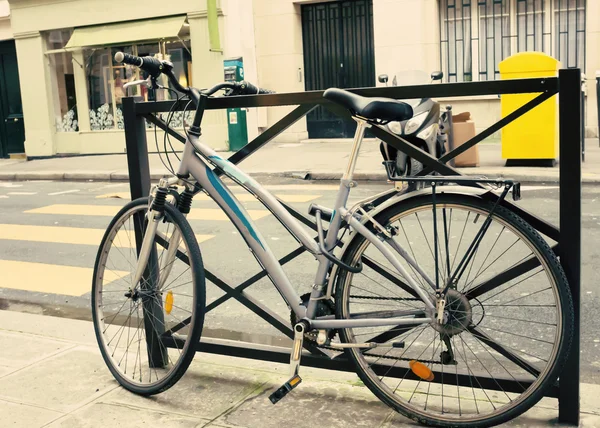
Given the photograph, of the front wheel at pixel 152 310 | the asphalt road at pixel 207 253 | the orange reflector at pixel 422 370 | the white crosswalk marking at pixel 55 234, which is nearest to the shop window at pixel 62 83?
the asphalt road at pixel 207 253

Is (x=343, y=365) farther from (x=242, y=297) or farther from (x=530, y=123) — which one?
(x=530, y=123)

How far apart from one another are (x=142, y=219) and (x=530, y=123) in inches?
346

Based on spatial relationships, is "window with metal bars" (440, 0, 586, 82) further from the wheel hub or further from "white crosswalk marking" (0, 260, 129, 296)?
the wheel hub

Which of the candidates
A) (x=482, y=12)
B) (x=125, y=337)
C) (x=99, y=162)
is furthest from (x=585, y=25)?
(x=125, y=337)

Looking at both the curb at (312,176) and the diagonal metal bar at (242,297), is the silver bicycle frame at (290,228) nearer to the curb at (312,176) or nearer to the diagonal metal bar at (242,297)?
the diagonal metal bar at (242,297)

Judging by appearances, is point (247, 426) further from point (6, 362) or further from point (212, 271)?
point (6, 362)

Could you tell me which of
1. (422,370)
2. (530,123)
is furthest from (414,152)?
(530,123)

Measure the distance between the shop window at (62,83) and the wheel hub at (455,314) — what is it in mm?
17967

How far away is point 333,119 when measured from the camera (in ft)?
56.2

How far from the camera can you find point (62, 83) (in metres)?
19.6

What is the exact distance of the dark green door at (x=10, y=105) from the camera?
20.3 m

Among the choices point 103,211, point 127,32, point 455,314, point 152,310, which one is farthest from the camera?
point 127,32

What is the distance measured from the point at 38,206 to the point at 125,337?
6.94 metres

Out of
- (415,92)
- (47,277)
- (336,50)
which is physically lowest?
(47,277)
